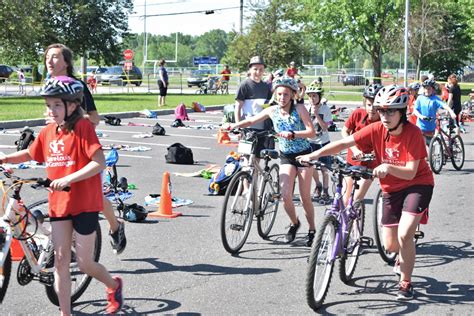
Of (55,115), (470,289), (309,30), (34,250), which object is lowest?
(470,289)

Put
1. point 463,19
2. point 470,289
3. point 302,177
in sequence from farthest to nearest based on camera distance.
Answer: point 463,19, point 302,177, point 470,289

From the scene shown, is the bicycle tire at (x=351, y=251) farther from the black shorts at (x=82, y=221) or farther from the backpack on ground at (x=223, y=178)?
the backpack on ground at (x=223, y=178)

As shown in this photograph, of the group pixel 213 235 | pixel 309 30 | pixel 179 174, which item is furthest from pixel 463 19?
pixel 213 235

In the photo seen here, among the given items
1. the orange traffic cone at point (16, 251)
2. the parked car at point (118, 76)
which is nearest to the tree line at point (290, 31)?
the parked car at point (118, 76)

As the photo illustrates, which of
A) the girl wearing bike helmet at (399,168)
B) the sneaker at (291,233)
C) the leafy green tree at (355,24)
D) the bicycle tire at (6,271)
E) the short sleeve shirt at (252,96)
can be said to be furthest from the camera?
the leafy green tree at (355,24)

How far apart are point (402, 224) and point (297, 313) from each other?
1126mm

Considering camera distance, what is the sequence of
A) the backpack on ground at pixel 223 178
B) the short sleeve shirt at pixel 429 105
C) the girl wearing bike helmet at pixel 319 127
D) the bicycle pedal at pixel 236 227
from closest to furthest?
1. the bicycle pedal at pixel 236 227
2. the girl wearing bike helmet at pixel 319 127
3. the backpack on ground at pixel 223 178
4. the short sleeve shirt at pixel 429 105

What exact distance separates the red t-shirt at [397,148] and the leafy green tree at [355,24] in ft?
163

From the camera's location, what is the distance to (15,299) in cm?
635

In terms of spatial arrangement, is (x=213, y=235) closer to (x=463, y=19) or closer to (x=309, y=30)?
(x=309, y=30)

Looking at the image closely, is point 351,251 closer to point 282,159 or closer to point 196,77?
point 282,159

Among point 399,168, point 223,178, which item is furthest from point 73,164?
point 223,178

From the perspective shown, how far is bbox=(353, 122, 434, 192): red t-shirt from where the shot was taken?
6.29 meters

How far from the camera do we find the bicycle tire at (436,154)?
14.5 meters
